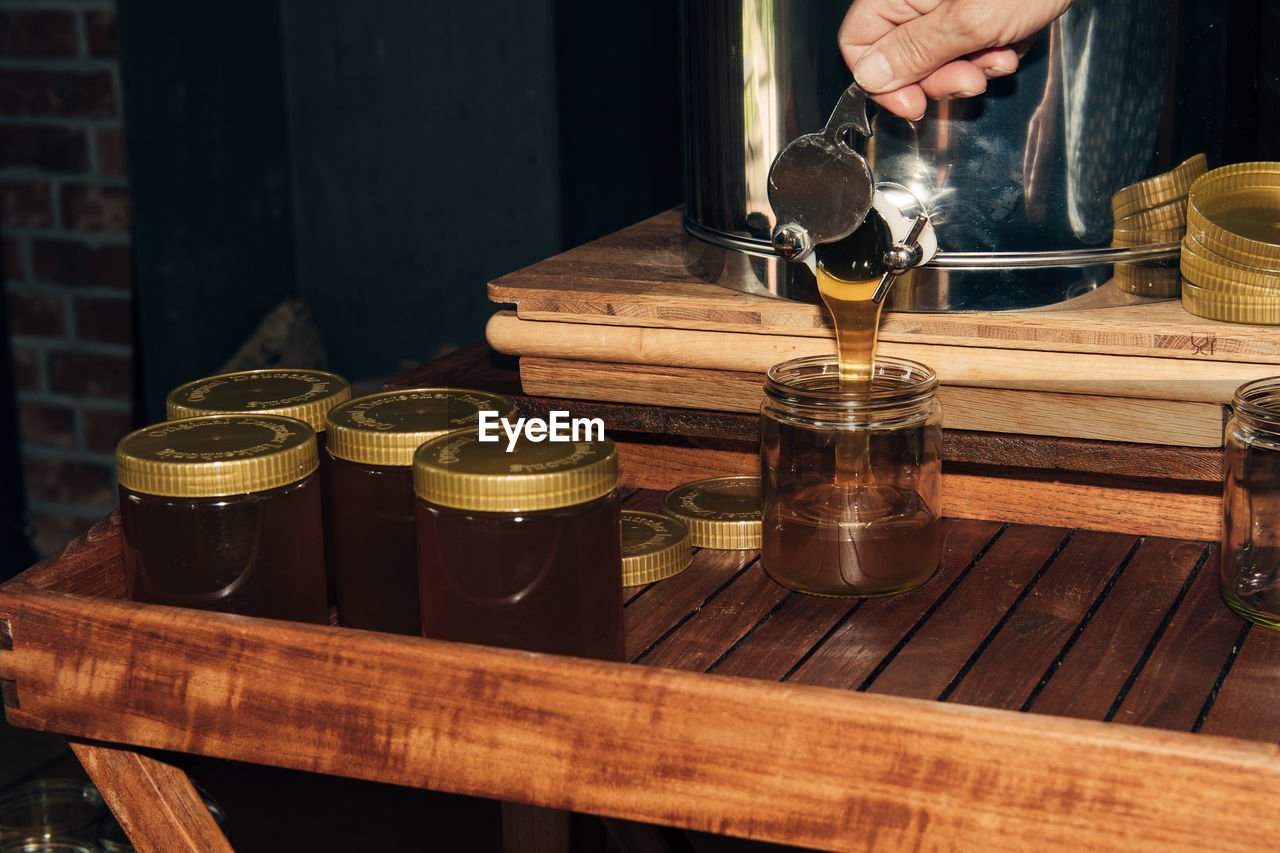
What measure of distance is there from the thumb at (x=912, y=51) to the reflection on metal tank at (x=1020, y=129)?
43 mm

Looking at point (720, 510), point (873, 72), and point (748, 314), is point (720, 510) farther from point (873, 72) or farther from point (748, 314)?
point (873, 72)

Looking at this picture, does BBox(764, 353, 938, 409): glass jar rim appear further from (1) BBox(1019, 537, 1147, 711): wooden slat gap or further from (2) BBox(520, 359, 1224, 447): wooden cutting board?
(1) BBox(1019, 537, 1147, 711): wooden slat gap

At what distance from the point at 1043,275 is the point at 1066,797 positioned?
42 centimetres

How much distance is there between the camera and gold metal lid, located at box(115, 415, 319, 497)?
810mm

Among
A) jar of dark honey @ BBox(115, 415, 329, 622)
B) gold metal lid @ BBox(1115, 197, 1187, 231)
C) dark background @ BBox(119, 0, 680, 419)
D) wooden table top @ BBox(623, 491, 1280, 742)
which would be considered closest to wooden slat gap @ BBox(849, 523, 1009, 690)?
wooden table top @ BBox(623, 491, 1280, 742)

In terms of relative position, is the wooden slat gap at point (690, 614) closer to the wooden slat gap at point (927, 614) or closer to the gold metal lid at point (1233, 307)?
the wooden slat gap at point (927, 614)

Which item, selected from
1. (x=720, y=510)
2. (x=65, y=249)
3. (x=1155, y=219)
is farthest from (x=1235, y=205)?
(x=65, y=249)

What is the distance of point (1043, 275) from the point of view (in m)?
0.99

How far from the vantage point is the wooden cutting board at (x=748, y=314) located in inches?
36.8

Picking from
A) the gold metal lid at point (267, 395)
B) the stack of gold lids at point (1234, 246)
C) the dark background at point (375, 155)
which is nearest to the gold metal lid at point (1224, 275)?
the stack of gold lids at point (1234, 246)

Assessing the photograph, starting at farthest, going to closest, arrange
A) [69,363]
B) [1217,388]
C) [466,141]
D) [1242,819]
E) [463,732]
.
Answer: [69,363]
[466,141]
[1217,388]
[463,732]
[1242,819]

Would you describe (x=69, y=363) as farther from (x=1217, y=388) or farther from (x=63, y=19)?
(x=1217, y=388)

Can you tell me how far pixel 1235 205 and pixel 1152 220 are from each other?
0.17ft

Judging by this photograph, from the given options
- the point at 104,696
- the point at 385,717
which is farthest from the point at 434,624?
the point at 104,696
